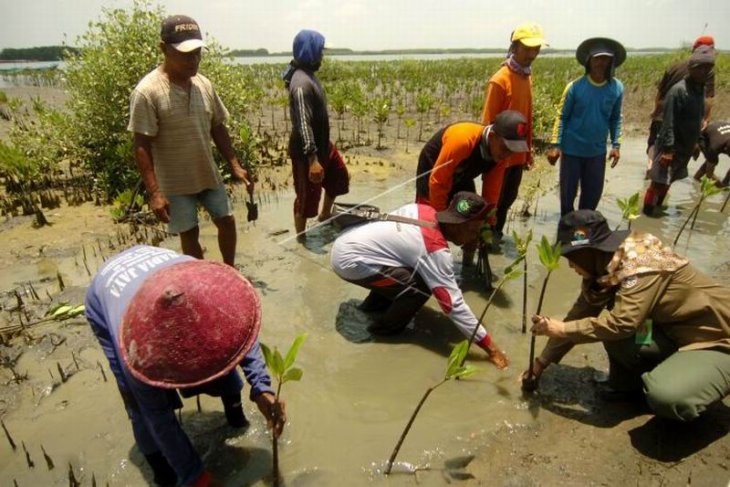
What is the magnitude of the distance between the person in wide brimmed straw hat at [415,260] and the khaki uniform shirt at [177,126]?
1.09 m

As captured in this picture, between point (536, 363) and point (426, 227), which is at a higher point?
point (426, 227)

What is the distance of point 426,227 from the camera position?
9.36 ft

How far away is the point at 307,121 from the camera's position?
3955mm

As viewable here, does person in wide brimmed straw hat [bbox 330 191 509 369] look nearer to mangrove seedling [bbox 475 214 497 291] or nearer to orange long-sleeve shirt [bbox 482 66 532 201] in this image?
mangrove seedling [bbox 475 214 497 291]

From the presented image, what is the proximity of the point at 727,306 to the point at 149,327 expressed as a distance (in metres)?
2.44

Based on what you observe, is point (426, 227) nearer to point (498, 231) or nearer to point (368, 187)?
point (498, 231)

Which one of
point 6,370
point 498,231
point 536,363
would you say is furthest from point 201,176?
point 498,231

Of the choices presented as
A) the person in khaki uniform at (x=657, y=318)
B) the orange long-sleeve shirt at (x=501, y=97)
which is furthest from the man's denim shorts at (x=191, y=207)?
the person in khaki uniform at (x=657, y=318)

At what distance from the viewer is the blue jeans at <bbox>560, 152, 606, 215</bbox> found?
4.21 m

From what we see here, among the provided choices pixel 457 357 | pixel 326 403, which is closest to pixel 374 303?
pixel 326 403

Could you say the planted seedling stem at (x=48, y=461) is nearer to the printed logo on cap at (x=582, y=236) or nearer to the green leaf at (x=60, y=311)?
the green leaf at (x=60, y=311)

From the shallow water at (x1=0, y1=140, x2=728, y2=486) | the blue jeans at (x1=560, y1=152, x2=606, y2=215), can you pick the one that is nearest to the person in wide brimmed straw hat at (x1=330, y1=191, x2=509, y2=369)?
the shallow water at (x1=0, y1=140, x2=728, y2=486)

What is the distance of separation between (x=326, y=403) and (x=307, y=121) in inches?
93.0

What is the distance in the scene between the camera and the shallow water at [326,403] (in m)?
2.19
